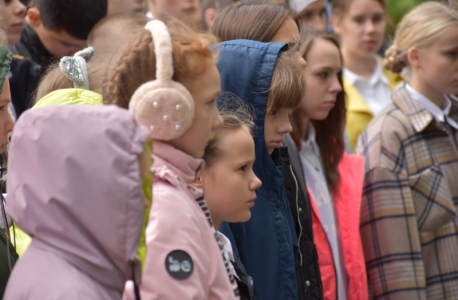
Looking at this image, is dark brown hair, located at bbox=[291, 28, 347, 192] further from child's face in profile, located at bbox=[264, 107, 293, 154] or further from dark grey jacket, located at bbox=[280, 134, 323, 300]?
child's face in profile, located at bbox=[264, 107, 293, 154]

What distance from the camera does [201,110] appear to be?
6.33 ft

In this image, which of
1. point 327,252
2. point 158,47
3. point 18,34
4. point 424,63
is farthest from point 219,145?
point 424,63

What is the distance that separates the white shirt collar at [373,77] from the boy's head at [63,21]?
234 centimetres

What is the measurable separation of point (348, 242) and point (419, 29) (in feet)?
5.38

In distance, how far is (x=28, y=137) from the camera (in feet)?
4.91

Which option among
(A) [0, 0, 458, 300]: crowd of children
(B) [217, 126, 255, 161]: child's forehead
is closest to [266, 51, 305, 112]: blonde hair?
(A) [0, 0, 458, 300]: crowd of children

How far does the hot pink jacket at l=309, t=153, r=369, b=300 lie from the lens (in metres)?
3.42

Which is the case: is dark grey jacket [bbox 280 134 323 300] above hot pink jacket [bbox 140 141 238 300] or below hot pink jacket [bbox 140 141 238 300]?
below

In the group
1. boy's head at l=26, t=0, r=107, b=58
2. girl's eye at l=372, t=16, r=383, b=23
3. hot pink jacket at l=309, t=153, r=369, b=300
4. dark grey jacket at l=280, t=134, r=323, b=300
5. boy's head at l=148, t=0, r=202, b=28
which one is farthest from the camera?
girl's eye at l=372, t=16, r=383, b=23

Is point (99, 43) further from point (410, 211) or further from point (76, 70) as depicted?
point (410, 211)

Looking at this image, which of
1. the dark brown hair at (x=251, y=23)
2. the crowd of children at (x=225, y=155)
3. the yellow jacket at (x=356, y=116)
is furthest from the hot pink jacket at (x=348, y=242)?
the yellow jacket at (x=356, y=116)

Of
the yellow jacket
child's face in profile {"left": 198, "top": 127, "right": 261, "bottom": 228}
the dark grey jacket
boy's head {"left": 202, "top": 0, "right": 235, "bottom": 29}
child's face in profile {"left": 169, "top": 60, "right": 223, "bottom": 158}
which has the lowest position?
the yellow jacket

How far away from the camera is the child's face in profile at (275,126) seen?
2.78 meters

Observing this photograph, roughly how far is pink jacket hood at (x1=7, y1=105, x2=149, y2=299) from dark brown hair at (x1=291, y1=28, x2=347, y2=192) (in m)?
2.22
